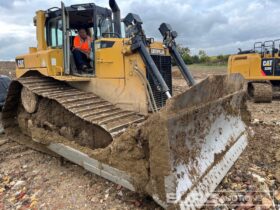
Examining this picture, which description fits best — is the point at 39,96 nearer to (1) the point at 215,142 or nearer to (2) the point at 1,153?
(2) the point at 1,153

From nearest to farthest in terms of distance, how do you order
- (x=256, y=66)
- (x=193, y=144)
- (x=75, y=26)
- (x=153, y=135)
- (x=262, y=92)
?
1. (x=153, y=135)
2. (x=193, y=144)
3. (x=75, y=26)
4. (x=262, y=92)
5. (x=256, y=66)

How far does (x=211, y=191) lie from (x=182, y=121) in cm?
89

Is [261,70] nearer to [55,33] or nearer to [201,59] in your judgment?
[55,33]

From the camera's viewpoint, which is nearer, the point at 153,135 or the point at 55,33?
the point at 153,135

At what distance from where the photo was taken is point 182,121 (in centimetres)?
321

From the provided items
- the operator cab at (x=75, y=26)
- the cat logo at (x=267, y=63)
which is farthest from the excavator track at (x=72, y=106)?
the cat logo at (x=267, y=63)

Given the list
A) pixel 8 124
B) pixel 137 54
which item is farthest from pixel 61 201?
pixel 8 124

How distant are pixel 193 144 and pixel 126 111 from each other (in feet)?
4.99

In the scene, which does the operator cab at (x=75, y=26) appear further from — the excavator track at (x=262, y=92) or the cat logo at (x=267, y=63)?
the cat logo at (x=267, y=63)

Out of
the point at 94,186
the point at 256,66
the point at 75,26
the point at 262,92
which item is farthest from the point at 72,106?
the point at 256,66

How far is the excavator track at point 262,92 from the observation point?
398 inches

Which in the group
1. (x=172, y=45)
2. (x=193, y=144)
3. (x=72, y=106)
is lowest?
(x=193, y=144)

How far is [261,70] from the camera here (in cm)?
1070

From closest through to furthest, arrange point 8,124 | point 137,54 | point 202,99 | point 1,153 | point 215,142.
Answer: point 202,99
point 215,142
point 137,54
point 1,153
point 8,124
